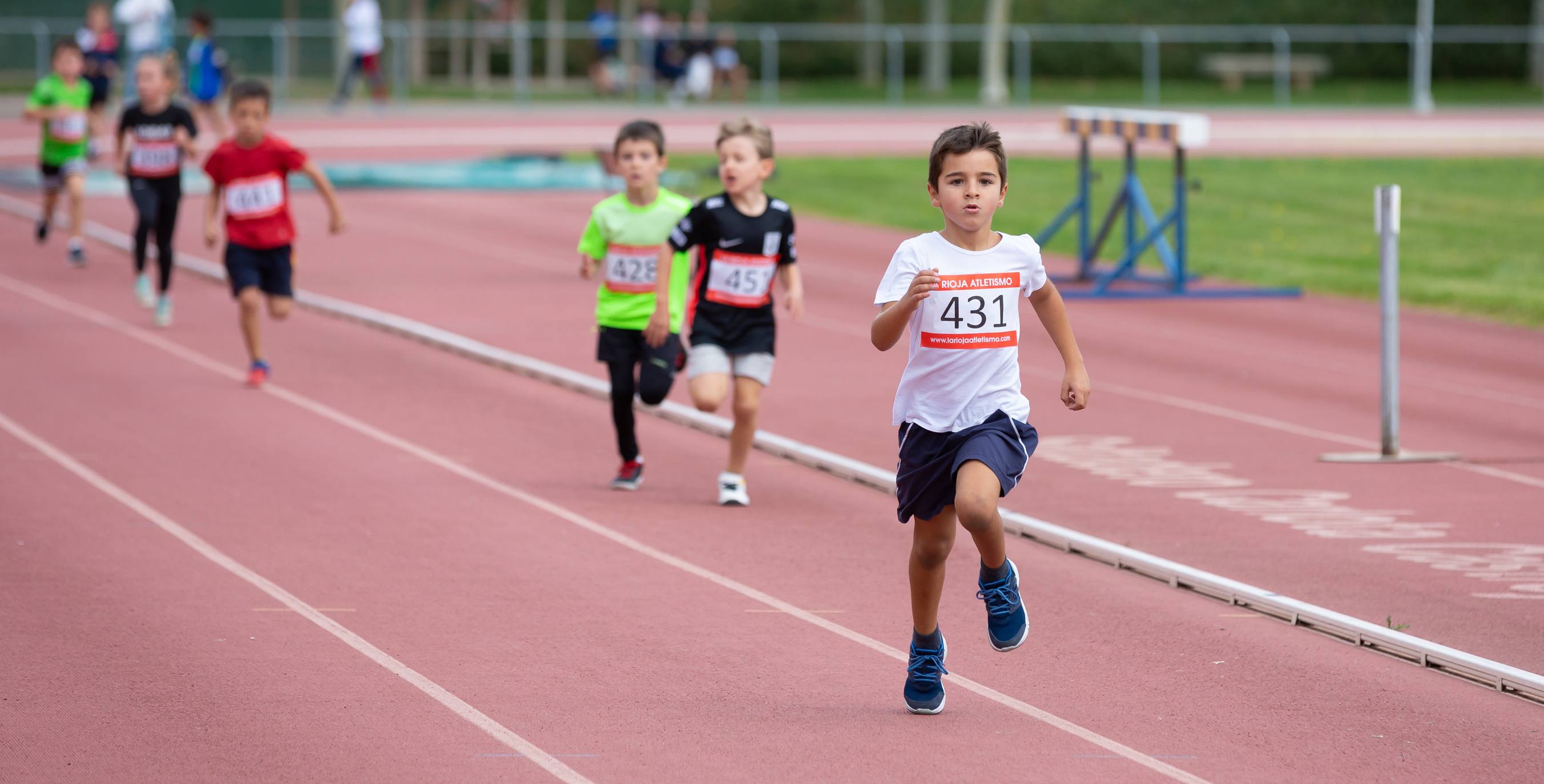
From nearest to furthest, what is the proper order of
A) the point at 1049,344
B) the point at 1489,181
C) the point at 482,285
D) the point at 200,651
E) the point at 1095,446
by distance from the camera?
the point at 200,651 → the point at 1095,446 → the point at 1049,344 → the point at 482,285 → the point at 1489,181

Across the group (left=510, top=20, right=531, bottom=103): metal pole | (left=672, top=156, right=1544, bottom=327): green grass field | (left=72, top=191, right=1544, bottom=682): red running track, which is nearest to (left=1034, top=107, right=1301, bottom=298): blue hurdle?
(left=72, top=191, right=1544, bottom=682): red running track

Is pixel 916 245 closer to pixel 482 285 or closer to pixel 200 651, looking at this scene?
pixel 200 651

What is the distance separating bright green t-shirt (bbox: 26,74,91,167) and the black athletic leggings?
10694 mm

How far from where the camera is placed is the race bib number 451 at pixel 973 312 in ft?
19.8

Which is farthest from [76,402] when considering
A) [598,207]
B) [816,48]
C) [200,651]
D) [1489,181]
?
[816,48]

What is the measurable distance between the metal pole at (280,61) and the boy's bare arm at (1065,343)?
33.2 meters

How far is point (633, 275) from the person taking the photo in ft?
32.1

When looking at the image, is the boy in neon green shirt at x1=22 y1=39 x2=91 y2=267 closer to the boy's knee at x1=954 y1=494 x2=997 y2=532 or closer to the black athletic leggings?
the black athletic leggings

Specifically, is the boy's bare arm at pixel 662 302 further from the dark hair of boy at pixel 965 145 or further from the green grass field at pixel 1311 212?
the green grass field at pixel 1311 212

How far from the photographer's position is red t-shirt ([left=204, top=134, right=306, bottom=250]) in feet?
42.1

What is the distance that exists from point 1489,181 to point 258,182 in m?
18.7

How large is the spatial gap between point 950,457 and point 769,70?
37.8 meters

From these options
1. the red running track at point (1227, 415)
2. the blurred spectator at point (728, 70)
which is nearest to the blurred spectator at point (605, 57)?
the blurred spectator at point (728, 70)

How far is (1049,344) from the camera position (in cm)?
1541
